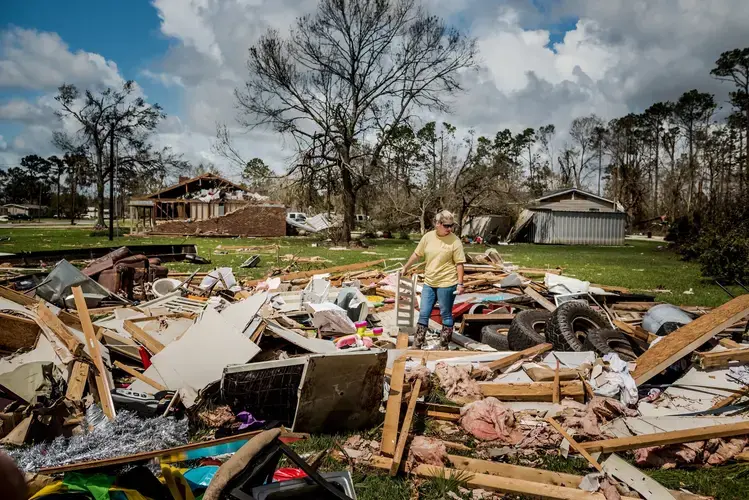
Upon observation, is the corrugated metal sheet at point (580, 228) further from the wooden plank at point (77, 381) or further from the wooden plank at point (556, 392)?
the wooden plank at point (77, 381)

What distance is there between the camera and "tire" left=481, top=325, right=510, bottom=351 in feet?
21.6

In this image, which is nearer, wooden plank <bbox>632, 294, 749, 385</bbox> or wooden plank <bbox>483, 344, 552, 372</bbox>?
wooden plank <bbox>632, 294, 749, 385</bbox>

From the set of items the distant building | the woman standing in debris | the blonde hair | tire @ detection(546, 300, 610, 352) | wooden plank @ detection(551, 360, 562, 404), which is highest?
the distant building

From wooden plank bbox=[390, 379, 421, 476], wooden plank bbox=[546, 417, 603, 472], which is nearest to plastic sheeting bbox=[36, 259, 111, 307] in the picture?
wooden plank bbox=[390, 379, 421, 476]

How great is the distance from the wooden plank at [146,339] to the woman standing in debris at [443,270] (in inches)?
124

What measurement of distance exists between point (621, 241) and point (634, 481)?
3707 centimetres

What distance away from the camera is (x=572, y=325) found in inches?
249

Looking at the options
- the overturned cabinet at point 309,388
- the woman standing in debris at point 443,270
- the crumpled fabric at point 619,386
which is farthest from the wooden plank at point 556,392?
the woman standing in debris at point 443,270

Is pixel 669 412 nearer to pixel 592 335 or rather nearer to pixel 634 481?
pixel 634 481

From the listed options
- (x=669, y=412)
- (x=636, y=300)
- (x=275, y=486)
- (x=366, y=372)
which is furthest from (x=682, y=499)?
(x=636, y=300)

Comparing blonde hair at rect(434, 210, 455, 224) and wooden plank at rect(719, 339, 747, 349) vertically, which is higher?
blonde hair at rect(434, 210, 455, 224)

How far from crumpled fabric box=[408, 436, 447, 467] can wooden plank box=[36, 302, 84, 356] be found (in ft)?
9.88

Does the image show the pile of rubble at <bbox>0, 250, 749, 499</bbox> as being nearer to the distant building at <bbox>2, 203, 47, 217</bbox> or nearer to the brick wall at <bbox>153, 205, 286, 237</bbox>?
the brick wall at <bbox>153, 205, 286, 237</bbox>

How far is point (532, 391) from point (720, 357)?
5.86ft
